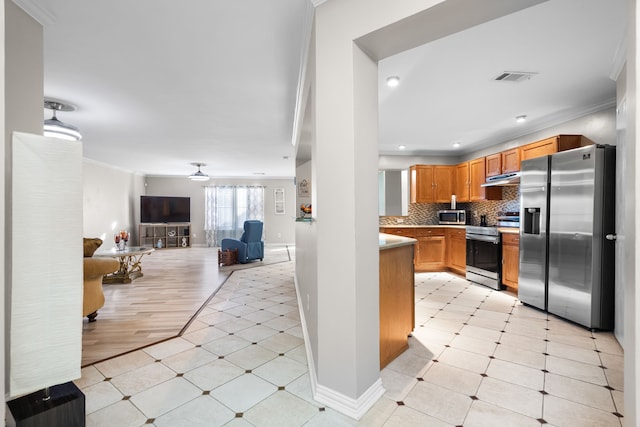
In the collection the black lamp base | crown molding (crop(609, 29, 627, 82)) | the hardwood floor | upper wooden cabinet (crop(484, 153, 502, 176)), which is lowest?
the hardwood floor

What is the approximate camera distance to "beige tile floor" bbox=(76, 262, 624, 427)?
1750 mm

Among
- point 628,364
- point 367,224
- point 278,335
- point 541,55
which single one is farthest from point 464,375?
point 541,55

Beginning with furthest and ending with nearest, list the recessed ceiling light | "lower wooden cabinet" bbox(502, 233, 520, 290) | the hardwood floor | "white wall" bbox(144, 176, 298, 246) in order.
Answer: "white wall" bbox(144, 176, 298, 246) < "lower wooden cabinet" bbox(502, 233, 520, 290) < the recessed ceiling light < the hardwood floor

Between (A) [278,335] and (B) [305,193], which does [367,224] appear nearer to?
(A) [278,335]

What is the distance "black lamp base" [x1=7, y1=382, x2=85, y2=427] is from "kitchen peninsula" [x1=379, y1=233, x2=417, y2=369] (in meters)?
1.84

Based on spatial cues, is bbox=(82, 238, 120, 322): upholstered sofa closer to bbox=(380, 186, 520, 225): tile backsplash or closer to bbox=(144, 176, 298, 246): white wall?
bbox=(380, 186, 520, 225): tile backsplash

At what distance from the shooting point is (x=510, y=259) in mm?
4359

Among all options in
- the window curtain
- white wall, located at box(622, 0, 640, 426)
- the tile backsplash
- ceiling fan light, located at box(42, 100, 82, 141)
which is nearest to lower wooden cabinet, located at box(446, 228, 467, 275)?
the tile backsplash

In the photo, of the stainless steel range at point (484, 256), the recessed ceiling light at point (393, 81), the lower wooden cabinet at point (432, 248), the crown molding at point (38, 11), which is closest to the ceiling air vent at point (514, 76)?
the recessed ceiling light at point (393, 81)

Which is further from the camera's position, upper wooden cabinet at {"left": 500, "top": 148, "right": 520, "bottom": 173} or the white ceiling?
upper wooden cabinet at {"left": 500, "top": 148, "right": 520, "bottom": 173}

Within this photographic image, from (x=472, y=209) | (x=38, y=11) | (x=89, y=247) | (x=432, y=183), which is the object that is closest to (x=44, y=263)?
(x=38, y=11)

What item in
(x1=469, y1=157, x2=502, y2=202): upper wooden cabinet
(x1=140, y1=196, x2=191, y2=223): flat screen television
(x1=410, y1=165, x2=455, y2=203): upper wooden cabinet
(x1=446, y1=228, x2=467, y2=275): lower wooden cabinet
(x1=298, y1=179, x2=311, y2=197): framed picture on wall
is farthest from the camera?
(x1=140, y1=196, x2=191, y2=223): flat screen television

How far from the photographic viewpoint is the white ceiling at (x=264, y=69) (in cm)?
201

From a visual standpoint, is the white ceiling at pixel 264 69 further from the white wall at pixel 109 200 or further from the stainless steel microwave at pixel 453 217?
the white wall at pixel 109 200
